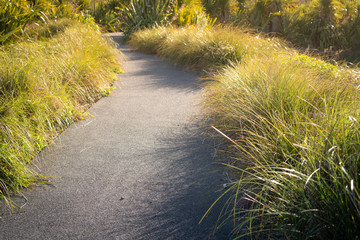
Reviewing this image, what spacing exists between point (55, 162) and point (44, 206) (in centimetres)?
92

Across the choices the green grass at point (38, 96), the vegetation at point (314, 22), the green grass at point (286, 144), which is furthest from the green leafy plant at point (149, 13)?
the green grass at point (38, 96)

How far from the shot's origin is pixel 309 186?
2.16 meters

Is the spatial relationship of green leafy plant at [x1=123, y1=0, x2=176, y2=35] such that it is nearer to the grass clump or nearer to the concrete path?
the grass clump

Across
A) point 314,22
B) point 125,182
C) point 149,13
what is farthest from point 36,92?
point 314,22

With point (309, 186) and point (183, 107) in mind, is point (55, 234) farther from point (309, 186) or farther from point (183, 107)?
point (183, 107)

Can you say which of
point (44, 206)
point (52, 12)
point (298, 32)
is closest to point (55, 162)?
point (44, 206)

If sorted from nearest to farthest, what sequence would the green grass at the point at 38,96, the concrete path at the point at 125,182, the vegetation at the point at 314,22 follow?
the concrete path at the point at 125,182 → the green grass at the point at 38,96 → the vegetation at the point at 314,22

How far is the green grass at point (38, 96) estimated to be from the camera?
3.31 meters

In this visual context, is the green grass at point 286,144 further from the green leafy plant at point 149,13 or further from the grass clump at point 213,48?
the green leafy plant at point 149,13

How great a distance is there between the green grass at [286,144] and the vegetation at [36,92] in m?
2.23

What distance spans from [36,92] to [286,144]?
3.59 m

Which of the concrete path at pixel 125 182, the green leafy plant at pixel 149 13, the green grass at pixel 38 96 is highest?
the green leafy plant at pixel 149 13

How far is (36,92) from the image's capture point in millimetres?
4551

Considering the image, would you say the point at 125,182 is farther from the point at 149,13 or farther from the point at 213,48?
the point at 149,13
